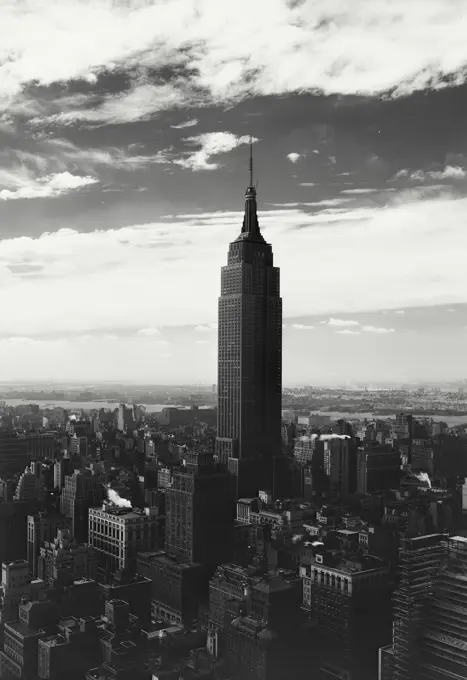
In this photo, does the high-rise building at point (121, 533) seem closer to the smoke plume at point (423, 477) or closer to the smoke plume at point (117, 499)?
the smoke plume at point (117, 499)

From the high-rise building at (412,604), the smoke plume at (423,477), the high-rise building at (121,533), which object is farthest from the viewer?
the smoke plume at (423,477)

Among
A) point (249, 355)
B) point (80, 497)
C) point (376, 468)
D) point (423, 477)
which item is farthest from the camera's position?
point (249, 355)

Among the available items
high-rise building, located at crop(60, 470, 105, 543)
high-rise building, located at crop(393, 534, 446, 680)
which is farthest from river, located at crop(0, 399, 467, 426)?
high-rise building, located at crop(393, 534, 446, 680)

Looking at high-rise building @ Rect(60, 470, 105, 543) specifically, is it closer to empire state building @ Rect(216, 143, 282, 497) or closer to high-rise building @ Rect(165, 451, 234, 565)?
high-rise building @ Rect(165, 451, 234, 565)

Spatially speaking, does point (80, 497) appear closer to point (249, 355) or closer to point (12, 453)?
point (12, 453)

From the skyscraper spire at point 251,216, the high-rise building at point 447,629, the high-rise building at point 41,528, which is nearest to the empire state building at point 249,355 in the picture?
the skyscraper spire at point 251,216

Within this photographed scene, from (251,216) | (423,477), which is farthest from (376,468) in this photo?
(251,216)
